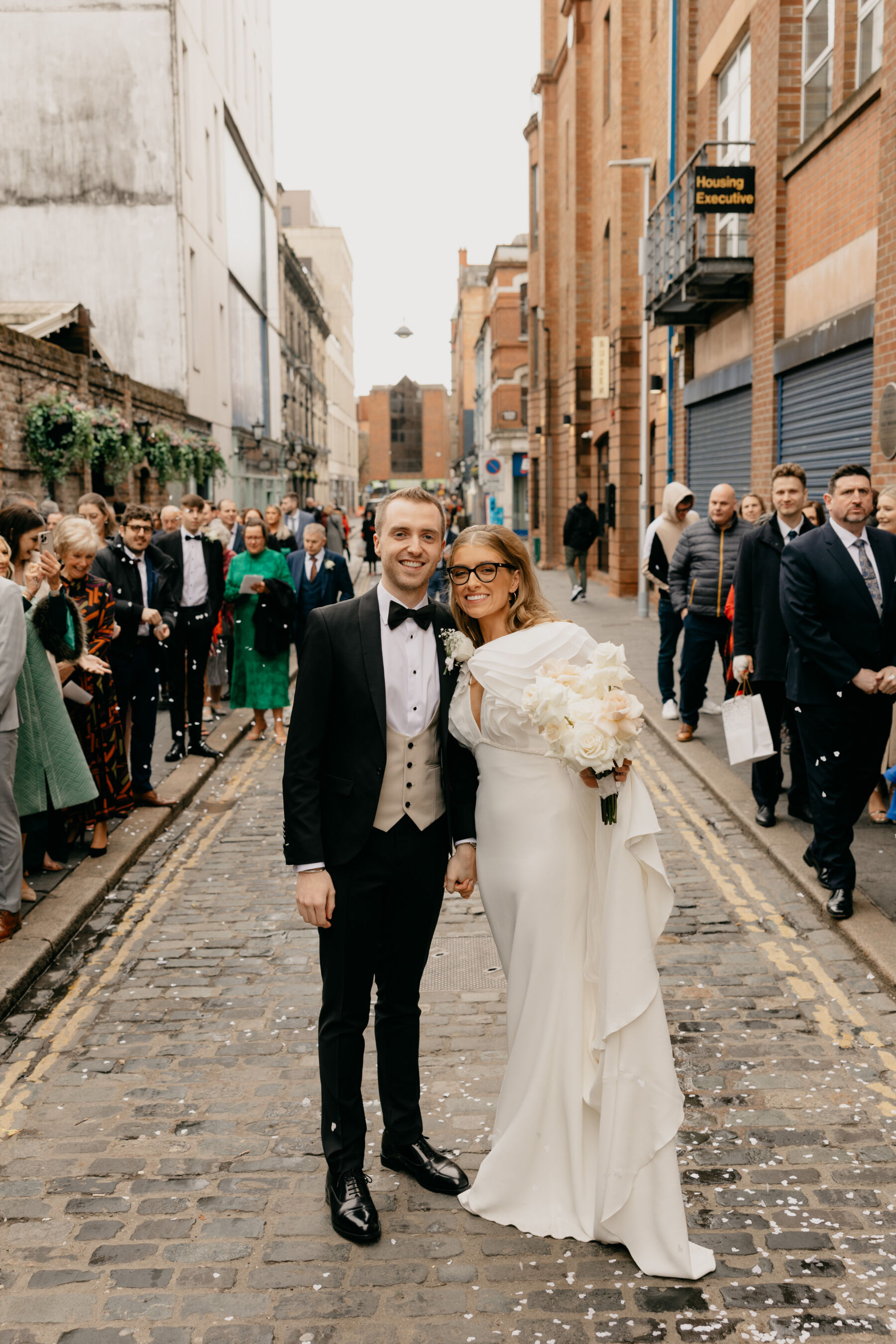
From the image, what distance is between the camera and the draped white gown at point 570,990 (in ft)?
11.0

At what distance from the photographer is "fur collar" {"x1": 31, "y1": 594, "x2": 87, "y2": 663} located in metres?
6.57

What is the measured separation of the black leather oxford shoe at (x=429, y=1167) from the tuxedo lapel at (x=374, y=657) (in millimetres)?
1393

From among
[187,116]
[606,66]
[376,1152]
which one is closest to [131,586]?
[376,1152]

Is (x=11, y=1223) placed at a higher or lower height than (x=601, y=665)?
lower

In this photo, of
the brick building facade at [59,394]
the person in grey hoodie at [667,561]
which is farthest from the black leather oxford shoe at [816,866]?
the brick building facade at [59,394]

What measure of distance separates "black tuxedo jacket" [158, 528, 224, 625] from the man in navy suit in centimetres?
88

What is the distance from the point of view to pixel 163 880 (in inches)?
287

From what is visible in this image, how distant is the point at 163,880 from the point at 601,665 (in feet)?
15.2

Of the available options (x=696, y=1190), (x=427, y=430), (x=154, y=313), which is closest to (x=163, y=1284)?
(x=696, y=1190)

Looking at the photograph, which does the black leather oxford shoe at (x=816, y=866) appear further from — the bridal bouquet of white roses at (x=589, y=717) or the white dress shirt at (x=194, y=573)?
the white dress shirt at (x=194, y=573)

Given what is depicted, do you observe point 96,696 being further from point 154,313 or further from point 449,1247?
point 154,313

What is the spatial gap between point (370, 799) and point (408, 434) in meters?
139

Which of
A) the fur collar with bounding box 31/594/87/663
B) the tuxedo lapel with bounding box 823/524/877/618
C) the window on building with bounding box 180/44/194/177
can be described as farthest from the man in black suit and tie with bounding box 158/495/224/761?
the window on building with bounding box 180/44/194/177

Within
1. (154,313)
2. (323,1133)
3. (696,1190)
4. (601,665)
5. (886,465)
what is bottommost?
(696,1190)
